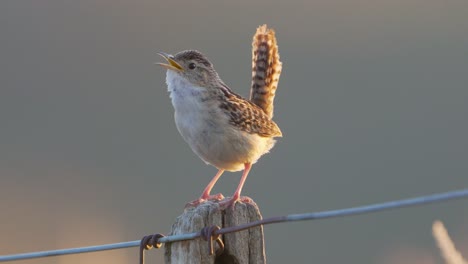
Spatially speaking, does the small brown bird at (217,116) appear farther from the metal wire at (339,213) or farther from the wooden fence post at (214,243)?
the metal wire at (339,213)

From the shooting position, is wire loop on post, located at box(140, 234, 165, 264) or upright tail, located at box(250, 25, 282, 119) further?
upright tail, located at box(250, 25, 282, 119)

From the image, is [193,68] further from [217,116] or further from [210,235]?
[210,235]

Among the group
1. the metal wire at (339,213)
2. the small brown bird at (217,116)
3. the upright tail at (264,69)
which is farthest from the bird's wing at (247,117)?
the metal wire at (339,213)

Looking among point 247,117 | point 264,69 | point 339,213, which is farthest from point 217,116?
point 339,213

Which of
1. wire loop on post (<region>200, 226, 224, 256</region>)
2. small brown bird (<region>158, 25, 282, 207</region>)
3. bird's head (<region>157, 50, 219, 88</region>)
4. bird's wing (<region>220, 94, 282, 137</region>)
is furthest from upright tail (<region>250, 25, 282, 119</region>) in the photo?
wire loop on post (<region>200, 226, 224, 256</region>)

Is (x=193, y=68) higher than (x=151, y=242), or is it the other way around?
(x=193, y=68)

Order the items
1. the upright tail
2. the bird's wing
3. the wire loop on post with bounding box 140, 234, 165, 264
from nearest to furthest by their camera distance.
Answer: the wire loop on post with bounding box 140, 234, 165, 264
the bird's wing
the upright tail

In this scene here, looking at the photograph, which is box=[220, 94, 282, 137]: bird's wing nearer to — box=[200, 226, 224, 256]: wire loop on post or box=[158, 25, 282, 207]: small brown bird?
box=[158, 25, 282, 207]: small brown bird
